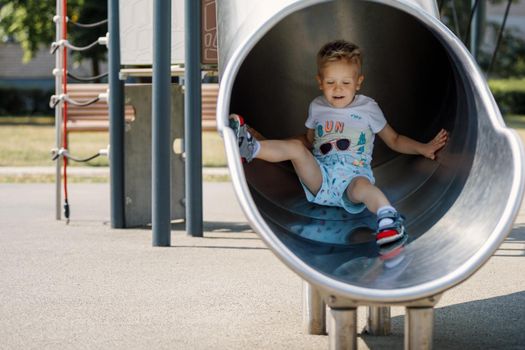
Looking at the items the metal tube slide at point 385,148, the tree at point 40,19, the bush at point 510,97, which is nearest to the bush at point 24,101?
the tree at point 40,19

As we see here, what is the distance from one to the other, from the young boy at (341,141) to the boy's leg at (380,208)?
0.03 feet

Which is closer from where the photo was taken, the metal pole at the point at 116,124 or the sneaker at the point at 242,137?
the sneaker at the point at 242,137

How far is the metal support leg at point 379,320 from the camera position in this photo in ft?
14.5

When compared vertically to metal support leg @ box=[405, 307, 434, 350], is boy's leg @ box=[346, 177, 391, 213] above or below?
above

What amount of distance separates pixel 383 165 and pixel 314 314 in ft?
4.47

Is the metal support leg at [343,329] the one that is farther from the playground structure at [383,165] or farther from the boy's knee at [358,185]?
the boy's knee at [358,185]

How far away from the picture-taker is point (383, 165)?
5.58m

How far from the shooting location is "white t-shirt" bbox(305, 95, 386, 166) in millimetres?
5047

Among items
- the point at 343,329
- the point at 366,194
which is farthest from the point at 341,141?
the point at 343,329

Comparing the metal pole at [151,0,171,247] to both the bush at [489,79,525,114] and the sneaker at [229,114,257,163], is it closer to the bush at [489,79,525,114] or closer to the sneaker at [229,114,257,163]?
the sneaker at [229,114,257,163]

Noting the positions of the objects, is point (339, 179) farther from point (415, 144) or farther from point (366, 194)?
point (415, 144)

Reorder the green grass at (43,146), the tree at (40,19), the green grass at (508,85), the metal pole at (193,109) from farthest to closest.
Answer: the green grass at (508,85) < the tree at (40,19) < the green grass at (43,146) < the metal pole at (193,109)

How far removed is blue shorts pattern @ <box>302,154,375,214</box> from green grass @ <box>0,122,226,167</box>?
8.42 meters

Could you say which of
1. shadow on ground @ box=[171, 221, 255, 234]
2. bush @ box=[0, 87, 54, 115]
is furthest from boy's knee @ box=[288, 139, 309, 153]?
bush @ box=[0, 87, 54, 115]
